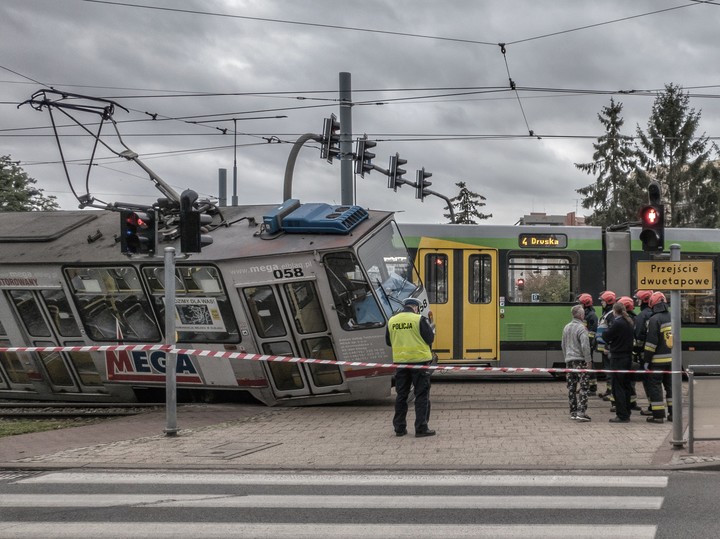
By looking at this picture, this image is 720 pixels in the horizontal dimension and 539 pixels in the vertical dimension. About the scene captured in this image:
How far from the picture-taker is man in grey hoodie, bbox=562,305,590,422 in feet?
41.1

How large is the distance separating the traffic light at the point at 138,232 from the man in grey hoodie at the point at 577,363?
5.89 meters

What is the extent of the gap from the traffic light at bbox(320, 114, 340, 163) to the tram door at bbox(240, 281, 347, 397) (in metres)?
6.73

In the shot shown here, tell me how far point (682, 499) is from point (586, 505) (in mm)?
871

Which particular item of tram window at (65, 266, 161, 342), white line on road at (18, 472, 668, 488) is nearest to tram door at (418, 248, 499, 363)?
tram window at (65, 266, 161, 342)

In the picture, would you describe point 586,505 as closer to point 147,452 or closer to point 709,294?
point 147,452

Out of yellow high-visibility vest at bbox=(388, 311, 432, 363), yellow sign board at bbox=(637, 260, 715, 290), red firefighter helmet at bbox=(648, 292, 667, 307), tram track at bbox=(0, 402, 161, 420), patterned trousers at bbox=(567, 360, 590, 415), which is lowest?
tram track at bbox=(0, 402, 161, 420)

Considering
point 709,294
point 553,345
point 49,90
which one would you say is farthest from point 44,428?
point 709,294

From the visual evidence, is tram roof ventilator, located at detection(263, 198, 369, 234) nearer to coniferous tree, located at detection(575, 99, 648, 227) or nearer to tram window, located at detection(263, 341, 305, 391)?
tram window, located at detection(263, 341, 305, 391)

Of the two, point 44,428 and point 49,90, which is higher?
point 49,90

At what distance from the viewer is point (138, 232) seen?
38.6 ft

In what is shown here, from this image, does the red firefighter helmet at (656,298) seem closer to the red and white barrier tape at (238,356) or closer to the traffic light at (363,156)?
the red and white barrier tape at (238,356)

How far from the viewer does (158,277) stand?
1395cm

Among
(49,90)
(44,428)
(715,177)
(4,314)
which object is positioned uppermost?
(715,177)

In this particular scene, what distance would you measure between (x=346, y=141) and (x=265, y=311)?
7.49 meters
